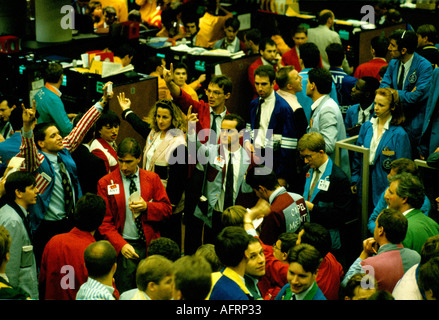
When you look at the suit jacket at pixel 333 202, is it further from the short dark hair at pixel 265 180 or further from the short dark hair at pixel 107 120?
the short dark hair at pixel 107 120

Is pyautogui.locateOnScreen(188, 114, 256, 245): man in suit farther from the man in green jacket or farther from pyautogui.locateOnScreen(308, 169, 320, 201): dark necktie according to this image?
the man in green jacket

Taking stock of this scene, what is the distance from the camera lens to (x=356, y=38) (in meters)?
7.74

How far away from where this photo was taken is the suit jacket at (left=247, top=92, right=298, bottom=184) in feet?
17.2

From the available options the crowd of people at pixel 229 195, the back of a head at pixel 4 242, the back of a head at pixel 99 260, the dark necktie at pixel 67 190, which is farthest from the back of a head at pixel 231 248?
the dark necktie at pixel 67 190

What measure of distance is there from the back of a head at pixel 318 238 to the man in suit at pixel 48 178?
1.79 m

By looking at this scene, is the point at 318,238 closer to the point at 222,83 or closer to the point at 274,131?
the point at 274,131

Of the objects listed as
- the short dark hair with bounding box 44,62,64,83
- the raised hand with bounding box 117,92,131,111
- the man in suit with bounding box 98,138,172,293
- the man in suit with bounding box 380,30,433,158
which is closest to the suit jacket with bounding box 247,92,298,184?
the man in suit with bounding box 380,30,433,158

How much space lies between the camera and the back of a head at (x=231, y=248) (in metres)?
3.14

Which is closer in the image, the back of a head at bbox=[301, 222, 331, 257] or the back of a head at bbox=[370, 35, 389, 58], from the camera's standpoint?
the back of a head at bbox=[301, 222, 331, 257]

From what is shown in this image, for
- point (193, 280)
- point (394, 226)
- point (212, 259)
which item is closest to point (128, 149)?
point (212, 259)

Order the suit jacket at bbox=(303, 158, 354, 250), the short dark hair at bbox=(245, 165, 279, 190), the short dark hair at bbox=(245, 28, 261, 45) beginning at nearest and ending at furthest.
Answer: the short dark hair at bbox=(245, 165, 279, 190) → the suit jacket at bbox=(303, 158, 354, 250) → the short dark hair at bbox=(245, 28, 261, 45)

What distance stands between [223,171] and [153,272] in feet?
5.75

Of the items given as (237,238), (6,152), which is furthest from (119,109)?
(237,238)

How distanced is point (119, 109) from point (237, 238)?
8.70 ft
